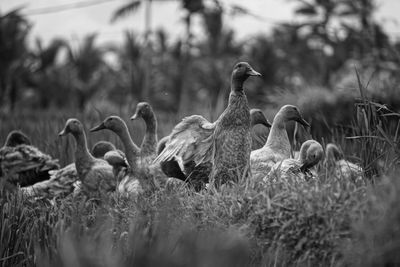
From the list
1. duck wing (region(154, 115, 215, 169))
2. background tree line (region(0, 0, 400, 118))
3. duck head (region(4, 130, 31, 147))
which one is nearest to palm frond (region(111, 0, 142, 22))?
background tree line (region(0, 0, 400, 118))

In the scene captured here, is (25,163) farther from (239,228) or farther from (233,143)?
(239,228)

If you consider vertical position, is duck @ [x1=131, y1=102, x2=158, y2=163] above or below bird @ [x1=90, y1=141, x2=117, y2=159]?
above

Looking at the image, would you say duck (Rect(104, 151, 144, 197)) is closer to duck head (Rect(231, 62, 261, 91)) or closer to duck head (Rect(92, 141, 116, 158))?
duck head (Rect(92, 141, 116, 158))

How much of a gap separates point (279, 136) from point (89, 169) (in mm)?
1719

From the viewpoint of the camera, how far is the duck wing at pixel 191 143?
443 centimetres

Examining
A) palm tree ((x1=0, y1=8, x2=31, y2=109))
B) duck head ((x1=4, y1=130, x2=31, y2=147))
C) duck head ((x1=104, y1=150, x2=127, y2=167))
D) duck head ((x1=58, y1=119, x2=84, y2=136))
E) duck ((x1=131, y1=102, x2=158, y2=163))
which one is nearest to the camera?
duck head ((x1=104, y1=150, x2=127, y2=167))

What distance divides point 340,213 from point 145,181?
2.21 metres

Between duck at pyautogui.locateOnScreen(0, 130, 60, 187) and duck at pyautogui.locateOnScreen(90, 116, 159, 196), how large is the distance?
1.14 m

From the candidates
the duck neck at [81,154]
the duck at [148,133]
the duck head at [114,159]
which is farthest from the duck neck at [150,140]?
the duck neck at [81,154]

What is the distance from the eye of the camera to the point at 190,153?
14.6 ft

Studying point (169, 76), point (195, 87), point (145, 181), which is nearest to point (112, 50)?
Answer: point (169, 76)

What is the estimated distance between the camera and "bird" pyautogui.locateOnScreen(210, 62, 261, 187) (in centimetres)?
417

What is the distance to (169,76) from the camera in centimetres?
4406

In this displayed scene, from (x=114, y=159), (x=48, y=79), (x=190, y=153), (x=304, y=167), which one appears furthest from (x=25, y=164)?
(x=48, y=79)
